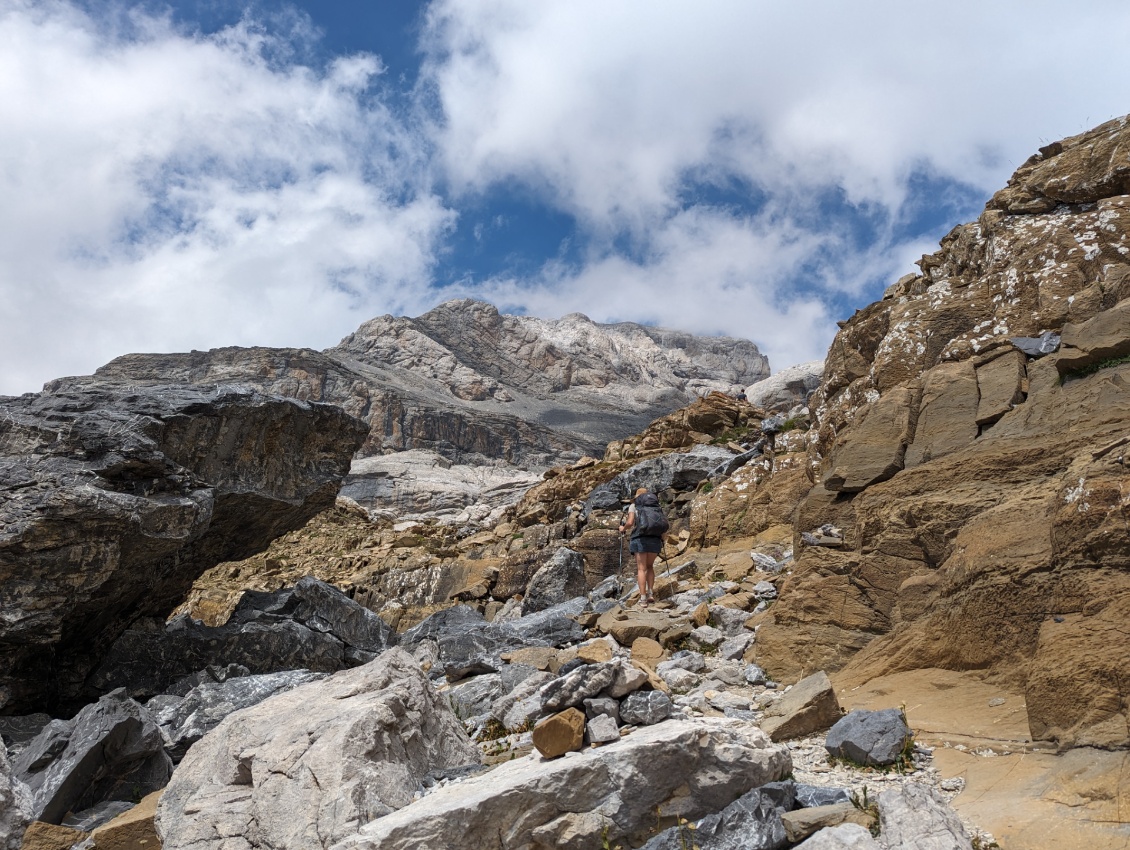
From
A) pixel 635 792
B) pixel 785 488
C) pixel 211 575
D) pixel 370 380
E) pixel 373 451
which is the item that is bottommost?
pixel 635 792

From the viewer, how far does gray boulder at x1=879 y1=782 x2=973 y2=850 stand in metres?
3.56

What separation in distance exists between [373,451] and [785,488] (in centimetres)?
8854

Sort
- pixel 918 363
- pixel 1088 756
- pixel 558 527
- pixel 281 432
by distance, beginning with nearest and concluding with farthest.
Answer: pixel 1088 756, pixel 918 363, pixel 281 432, pixel 558 527

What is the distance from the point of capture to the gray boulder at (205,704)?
8211mm

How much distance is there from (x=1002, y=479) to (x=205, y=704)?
874 cm

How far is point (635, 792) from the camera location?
4.41 m

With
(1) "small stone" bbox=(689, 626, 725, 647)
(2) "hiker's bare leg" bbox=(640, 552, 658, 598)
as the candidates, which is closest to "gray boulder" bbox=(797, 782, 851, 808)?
(1) "small stone" bbox=(689, 626, 725, 647)

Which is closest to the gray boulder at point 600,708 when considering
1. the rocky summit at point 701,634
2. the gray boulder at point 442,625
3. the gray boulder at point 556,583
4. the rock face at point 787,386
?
the rocky summit at point 701,634

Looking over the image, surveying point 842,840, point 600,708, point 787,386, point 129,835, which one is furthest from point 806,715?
point 787,386

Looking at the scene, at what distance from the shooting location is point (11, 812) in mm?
5707

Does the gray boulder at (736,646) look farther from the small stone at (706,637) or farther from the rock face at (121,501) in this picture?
the rock face at (121,501)

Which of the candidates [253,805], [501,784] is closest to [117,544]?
[253,805]

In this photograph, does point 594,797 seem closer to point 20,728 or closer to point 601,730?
point 601,730

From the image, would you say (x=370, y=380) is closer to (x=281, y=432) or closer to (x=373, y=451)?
(x=373, y=451)
